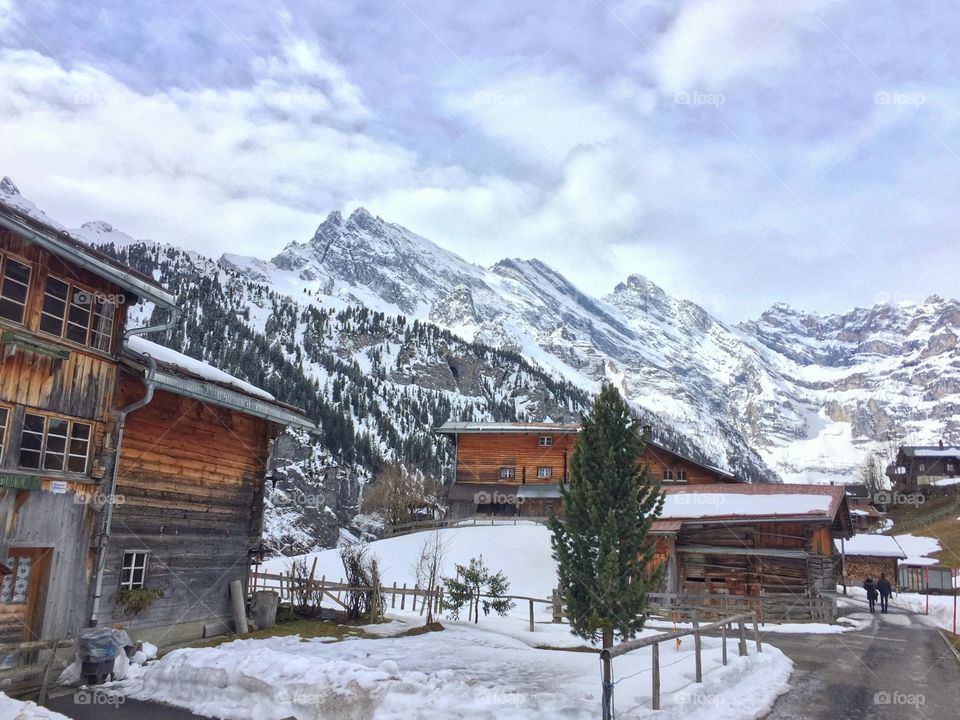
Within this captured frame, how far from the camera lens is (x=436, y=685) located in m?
11.9

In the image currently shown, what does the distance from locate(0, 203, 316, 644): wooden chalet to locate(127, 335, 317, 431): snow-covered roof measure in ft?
0.16

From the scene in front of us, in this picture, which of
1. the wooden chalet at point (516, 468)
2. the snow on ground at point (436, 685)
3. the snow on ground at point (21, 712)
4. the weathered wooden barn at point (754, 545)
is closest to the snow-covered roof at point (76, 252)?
the snow on ground at point (436, 685)

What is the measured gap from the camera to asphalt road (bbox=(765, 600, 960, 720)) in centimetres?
1272

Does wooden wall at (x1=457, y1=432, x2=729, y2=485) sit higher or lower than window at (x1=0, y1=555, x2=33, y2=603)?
higher

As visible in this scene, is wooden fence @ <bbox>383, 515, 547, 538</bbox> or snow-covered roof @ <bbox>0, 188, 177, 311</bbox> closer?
snow-covered roof @ <bbox>0, 188, 177, 311</bbox>

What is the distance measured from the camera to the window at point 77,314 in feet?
49.8

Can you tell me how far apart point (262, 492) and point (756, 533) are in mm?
22452

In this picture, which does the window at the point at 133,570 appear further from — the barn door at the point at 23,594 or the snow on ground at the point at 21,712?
the snow on ground at the point at 21,712

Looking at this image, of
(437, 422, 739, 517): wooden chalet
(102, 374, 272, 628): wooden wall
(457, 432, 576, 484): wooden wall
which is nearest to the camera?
(102, 374, 272, 628): wooden wall

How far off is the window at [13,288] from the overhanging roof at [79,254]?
613mm

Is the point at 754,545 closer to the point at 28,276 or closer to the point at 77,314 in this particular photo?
the point at 77,314

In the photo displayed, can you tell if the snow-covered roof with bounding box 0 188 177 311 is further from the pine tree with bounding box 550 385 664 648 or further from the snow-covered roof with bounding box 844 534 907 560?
the snow-covered roof with bounding box 844 534 907 560

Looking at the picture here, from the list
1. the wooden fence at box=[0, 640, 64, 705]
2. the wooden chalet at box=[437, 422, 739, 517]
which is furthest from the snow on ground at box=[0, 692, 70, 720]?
the wooden chalet at box=[437, 422, 739, 517]

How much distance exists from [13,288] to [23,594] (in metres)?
6.21
